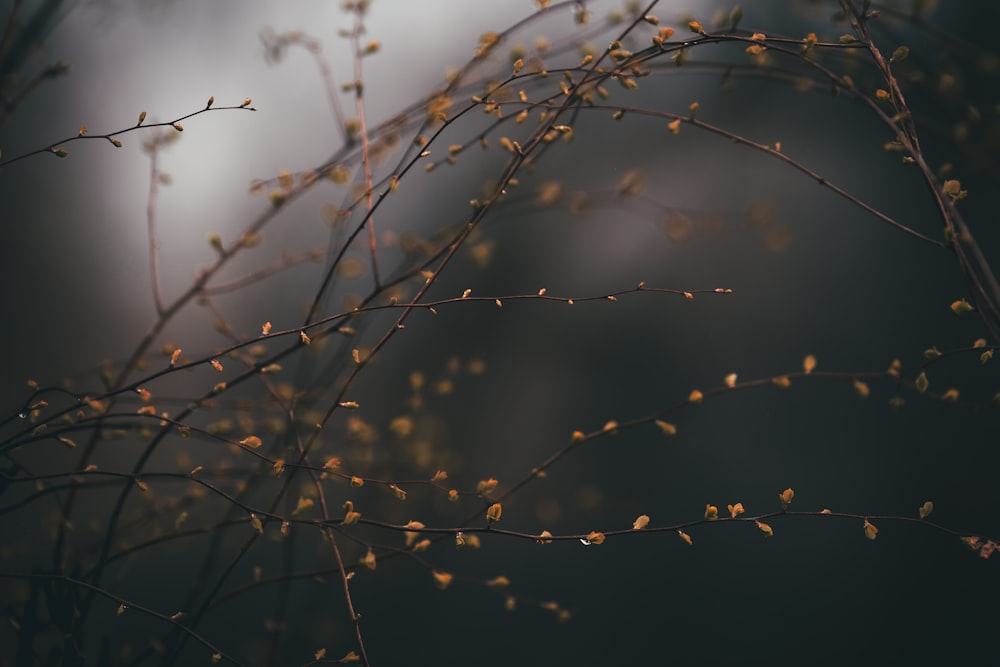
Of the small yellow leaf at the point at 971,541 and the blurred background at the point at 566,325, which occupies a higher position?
the blurred background at the point at 566,325

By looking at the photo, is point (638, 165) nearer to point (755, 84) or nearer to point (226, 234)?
point (755, 84)

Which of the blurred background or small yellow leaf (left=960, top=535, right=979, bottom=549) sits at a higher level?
the blurred background

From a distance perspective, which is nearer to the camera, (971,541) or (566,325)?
(971,541)

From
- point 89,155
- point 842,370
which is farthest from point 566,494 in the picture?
point 89,155

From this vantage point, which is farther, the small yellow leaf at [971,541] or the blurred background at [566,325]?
the blurred background at [566,325]

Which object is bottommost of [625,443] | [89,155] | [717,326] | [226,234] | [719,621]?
[719,621]

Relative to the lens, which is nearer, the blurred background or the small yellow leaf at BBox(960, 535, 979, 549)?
the small yellow leaf at BBox(960, 535, 979, 549)

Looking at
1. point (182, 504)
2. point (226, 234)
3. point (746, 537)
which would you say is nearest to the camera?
point (182, 504)

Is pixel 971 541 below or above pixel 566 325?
below
